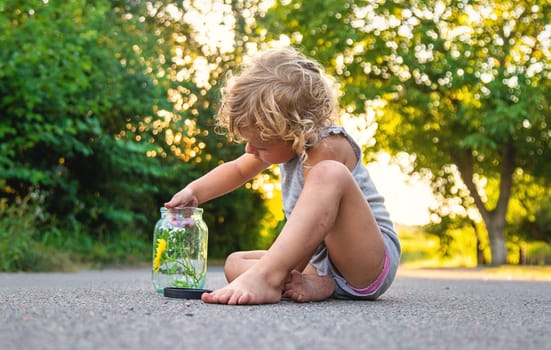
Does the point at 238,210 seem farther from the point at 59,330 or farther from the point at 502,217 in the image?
the point at 59,330

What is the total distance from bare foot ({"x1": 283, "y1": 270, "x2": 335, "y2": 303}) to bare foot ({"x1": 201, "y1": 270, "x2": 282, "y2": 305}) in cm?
12

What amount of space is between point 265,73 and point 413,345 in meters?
1.34

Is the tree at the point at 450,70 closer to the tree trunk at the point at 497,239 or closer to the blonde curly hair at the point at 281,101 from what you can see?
the tree trunk at the point at 497,239

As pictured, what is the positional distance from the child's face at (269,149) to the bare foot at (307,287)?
41cm

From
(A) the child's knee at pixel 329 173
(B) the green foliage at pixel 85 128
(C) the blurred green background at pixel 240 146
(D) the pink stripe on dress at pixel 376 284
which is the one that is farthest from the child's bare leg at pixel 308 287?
(C) the blurred green background at pixel 240 146

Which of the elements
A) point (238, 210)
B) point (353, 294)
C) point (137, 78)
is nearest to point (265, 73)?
point (353, 294)

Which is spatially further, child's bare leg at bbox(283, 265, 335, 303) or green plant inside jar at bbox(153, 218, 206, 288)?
green plant inside jar at bbox(153, 218, 206, 288)

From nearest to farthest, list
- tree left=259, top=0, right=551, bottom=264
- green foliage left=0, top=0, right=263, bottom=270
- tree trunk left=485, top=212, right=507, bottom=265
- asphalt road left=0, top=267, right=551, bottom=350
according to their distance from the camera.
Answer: asphalt road left=0, top=267, right=551, bottom=350 < green foliage left=0, top=0, right=263, bottom=270 < tree left=259, top=0, right=551, bottom=264 < tree trunk left=485, top=212, right=507, bottom=265

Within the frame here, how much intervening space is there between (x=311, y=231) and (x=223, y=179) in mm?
800

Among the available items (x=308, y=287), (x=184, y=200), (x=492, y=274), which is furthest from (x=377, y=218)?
(x=492, y=274)

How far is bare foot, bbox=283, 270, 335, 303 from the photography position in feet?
7.73

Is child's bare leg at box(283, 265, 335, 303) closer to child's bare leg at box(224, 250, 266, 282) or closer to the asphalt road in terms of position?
the asphalt road

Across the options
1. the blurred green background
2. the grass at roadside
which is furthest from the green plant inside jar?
the grass at roadside

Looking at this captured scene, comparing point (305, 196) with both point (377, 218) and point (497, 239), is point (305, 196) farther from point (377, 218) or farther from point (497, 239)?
point (497, 239)
